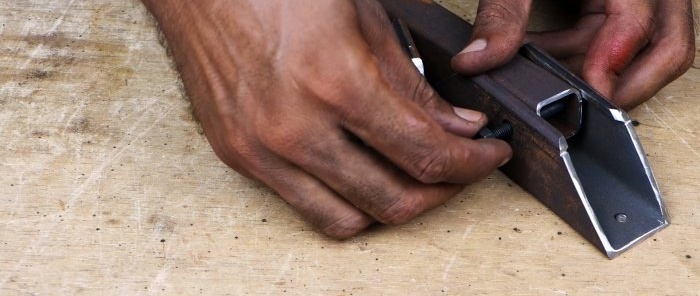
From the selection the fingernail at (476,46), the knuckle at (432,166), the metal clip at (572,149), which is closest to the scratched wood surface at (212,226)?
the metal clip at (572,149)

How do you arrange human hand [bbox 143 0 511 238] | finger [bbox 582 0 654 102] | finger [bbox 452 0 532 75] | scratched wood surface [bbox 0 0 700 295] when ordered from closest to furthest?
human hand [bbox 143 0 511 238], scratched wood surface [bbox 0 0 700 295], finger [bbox 452 0 532 75], finger [bbox 582 0 654 102]

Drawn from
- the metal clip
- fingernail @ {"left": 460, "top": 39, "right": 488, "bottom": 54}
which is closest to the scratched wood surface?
the metal clip

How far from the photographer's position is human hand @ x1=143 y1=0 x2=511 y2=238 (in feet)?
4.47

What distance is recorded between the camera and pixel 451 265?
1489 mm

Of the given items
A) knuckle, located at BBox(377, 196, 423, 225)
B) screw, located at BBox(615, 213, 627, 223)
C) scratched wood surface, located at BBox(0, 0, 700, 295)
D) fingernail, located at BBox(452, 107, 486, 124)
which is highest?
fingernail, located at BBox(452, 107, 486, 124)

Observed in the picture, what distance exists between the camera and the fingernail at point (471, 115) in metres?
1.51

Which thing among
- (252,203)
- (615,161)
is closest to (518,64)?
(615,161)

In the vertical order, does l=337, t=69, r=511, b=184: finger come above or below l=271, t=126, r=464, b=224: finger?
above

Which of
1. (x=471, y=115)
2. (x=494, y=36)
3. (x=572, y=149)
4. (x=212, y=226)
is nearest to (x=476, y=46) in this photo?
(x=494, y=36)

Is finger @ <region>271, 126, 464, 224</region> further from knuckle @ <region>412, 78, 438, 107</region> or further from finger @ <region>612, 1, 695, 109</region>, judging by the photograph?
finger @ <region>612, 1, 695, 109</region>

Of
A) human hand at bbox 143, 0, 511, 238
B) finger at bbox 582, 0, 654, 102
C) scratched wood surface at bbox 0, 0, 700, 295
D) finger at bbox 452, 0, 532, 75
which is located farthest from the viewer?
finger at bbox 582, 0, 654, 102

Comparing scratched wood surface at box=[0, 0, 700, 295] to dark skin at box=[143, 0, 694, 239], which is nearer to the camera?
dark skin at box=[143, 0, 694, 239]

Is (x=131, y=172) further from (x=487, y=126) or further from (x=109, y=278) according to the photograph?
(x=487, y=126)

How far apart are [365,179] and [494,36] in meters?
0.37
